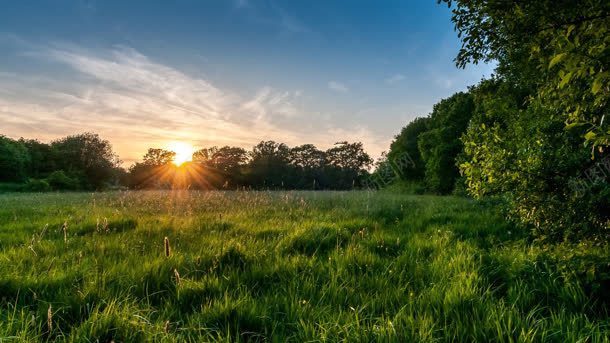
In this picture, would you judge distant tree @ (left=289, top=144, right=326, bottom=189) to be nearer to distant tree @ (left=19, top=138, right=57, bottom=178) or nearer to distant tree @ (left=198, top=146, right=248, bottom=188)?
distant tree @ (left=198, top=146, right=248, bottom=188)

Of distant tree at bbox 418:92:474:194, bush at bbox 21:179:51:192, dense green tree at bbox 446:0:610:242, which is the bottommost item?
bush at bbox 21:179:51:192

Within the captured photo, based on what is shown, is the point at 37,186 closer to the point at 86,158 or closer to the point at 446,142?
the point at 86,158

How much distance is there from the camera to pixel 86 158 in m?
68.7

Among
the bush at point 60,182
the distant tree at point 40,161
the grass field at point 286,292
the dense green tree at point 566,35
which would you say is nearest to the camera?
the grass field at point 286,292

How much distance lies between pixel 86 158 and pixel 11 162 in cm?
1297

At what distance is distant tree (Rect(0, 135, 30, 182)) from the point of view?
5666cm

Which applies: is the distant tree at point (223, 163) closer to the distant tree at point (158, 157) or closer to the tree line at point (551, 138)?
the distant tree at point (158, 157)

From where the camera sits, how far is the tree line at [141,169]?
5653cm

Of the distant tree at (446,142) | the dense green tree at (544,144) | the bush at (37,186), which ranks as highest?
the distant tree at (446,142)

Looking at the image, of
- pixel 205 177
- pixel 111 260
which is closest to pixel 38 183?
pixel 205 177

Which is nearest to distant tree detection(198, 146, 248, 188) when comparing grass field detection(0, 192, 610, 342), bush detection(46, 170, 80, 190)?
bush detection(46, 170, 80, 190)

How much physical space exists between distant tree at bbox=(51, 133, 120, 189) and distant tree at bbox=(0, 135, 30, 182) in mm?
6818

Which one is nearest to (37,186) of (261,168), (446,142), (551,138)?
(261,168)

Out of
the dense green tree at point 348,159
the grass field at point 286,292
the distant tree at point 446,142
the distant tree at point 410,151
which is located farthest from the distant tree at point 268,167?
the grass field at point 286,292
